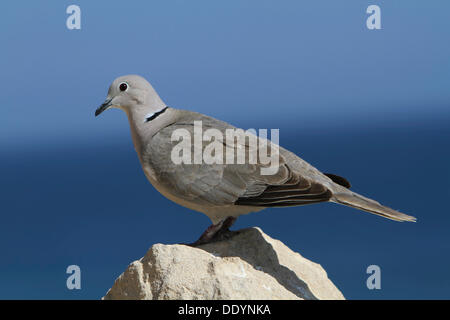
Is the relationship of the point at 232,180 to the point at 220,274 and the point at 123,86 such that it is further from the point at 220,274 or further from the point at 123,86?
the point at 123,86

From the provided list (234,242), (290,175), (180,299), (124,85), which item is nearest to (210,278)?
(180,299)

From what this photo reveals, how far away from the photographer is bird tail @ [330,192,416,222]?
215 inches

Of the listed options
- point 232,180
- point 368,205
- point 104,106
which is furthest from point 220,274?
point 104,106

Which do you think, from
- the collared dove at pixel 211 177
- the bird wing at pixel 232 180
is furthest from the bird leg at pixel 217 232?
the bird wing at pixel 232 180

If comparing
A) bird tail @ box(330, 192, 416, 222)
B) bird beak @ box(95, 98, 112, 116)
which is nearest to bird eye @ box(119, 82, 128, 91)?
bird beak @ box(95, 98, 112, 116)

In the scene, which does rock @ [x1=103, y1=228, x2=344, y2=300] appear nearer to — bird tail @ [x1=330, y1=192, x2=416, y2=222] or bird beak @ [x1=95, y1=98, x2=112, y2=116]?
bird tail @ [x1=330, y1=192, x2=416, y2=222]

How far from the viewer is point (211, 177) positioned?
5828 mm

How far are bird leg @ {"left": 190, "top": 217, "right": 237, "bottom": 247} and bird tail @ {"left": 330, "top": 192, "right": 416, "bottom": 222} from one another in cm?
111

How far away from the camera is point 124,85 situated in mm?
6273

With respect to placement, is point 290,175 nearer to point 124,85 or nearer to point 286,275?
point 286,275

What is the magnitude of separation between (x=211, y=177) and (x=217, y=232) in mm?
683
